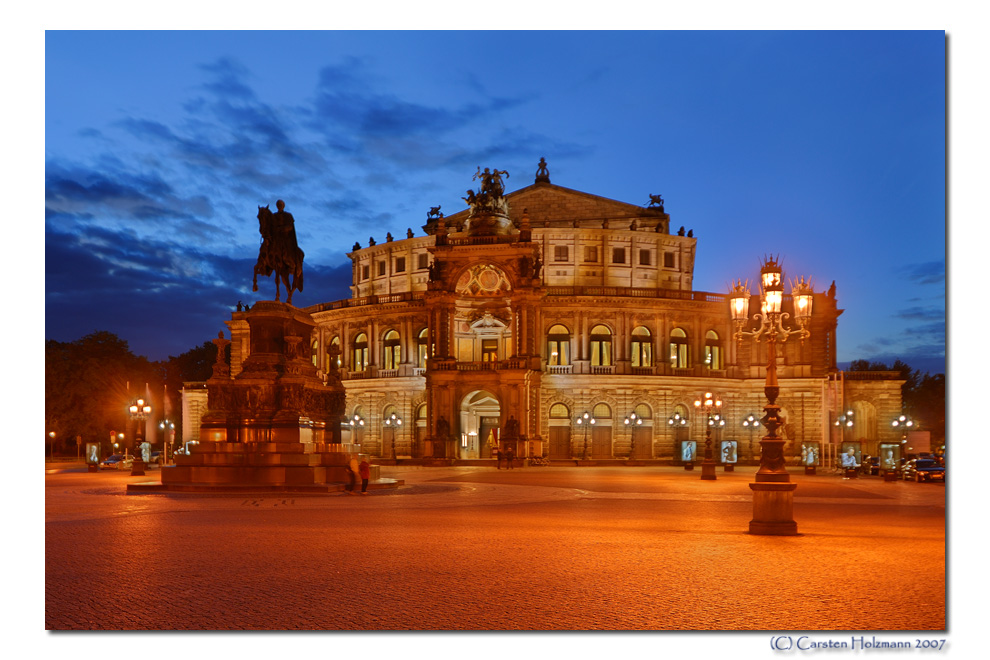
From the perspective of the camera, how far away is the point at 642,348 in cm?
7975

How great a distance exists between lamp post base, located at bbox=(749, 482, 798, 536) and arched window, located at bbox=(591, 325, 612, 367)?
6132 centimetres

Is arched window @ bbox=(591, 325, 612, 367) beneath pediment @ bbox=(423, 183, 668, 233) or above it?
beneath

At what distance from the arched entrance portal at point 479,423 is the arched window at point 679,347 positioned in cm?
1650

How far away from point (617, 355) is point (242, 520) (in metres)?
60.7

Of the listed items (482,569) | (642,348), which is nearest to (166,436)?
(642,348)

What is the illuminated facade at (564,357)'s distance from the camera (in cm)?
7294

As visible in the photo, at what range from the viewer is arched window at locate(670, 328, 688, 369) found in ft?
264

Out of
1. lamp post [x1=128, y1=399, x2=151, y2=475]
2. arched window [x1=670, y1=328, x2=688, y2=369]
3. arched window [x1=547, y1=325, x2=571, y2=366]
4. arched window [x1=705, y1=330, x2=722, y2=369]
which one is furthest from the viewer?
arched window [x1=705, y1=330, x2=722, y2=369]

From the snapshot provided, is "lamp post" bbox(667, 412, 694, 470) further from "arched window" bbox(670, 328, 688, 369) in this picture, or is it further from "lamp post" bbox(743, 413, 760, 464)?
"lamp post" bbox(743, 413, 760, 464)

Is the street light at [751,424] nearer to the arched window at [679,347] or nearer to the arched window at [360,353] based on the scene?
the arched window at [679,347]

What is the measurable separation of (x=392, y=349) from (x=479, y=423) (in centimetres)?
1106

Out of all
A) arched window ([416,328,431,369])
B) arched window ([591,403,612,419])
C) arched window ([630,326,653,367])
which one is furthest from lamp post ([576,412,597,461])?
arched window ([416,328,431,369])

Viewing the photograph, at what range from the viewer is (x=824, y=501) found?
2772 centimetres
